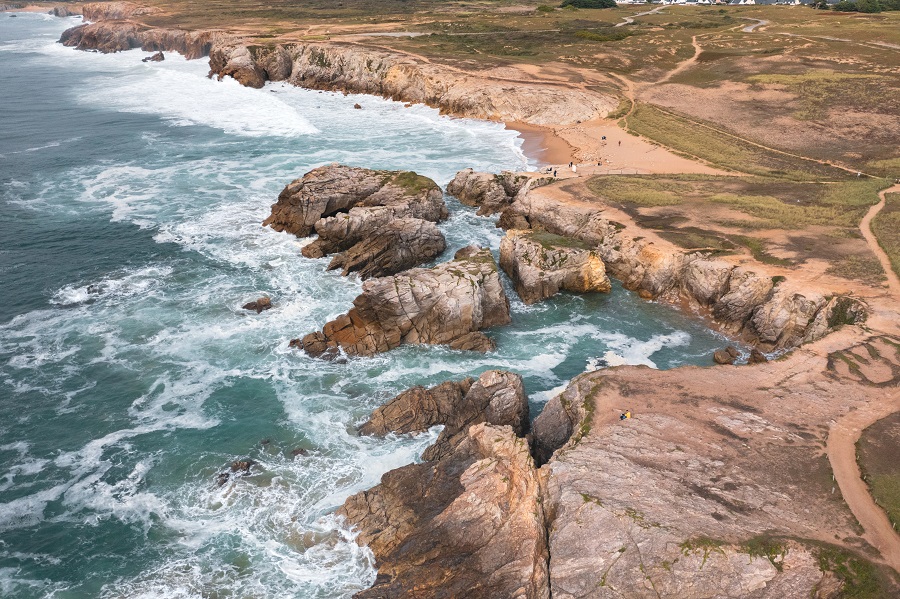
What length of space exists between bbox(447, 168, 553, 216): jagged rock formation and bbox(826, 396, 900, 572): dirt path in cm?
3952

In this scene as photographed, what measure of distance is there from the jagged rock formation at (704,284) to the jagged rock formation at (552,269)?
3039mm

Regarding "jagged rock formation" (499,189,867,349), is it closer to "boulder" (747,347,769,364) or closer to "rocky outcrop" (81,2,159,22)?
"boulder" (747,347,769,364)

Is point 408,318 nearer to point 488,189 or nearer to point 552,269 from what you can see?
point 552,269

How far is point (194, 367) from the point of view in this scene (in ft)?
145

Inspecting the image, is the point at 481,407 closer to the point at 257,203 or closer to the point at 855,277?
the point at 855,277

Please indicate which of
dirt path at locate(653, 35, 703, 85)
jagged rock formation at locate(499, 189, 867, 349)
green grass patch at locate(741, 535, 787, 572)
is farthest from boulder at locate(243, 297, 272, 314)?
dirt path at locate(653, 35, 703, 85)

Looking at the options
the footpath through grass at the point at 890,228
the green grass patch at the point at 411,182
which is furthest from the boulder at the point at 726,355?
the green grass patch at the point at 411,182

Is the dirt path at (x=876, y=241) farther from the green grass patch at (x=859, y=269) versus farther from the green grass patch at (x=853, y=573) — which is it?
the green grass patch at (x=853, y=573)

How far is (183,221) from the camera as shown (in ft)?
217

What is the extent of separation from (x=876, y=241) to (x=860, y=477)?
32994mm

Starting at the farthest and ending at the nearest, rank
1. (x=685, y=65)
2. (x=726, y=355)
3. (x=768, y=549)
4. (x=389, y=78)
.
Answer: (x=685, y=65)
(x=389, y=78)
(x=726, y=355)
(x=768, y=549)

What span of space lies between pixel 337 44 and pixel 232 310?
3643 inches

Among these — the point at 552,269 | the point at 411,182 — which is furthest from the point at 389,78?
the point at 552,269

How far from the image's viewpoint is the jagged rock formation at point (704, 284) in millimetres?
44344
